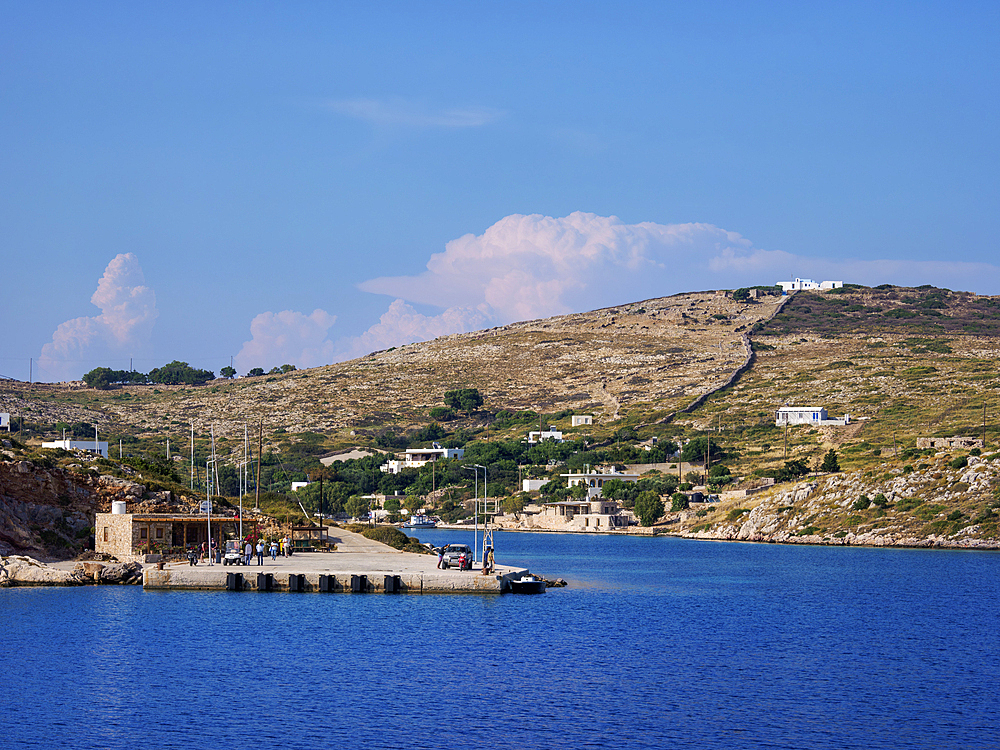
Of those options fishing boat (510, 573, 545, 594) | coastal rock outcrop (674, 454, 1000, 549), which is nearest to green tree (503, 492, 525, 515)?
coastal rock outcrop (674, 454, 1000, 549)

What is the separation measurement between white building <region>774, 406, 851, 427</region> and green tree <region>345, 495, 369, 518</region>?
203 feet

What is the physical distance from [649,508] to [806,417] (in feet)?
140

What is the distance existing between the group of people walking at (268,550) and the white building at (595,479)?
73.6 metres

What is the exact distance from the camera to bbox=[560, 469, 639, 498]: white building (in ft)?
511

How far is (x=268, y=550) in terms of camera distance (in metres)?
78.5

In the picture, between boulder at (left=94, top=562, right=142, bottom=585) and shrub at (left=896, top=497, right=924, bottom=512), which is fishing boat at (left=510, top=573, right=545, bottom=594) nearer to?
boulder at (left=94, top=562, right=142, bottom=585)

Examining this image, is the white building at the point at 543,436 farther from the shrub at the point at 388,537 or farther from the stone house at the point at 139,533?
the stone house at the point at 139,533

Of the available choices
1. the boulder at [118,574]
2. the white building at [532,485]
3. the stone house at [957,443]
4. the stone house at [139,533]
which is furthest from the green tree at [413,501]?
the boulder at [118,574]

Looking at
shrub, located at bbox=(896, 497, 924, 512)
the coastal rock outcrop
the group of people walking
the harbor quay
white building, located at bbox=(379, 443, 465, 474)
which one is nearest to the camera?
the harbor quay

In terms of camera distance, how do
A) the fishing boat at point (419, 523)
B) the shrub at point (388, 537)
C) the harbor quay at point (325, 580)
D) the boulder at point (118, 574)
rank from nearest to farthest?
the harbor quay at point (325, 580)
the boulder at point (118, 574)
the shrub at point (388, 537)
the fishing boat at point (419, 523)

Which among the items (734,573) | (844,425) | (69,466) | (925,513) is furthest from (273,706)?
(844,425)

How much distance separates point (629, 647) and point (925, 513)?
68092mm

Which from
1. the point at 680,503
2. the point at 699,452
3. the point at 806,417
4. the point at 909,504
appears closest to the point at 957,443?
the point at 909,504

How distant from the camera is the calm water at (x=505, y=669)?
1284 inches
